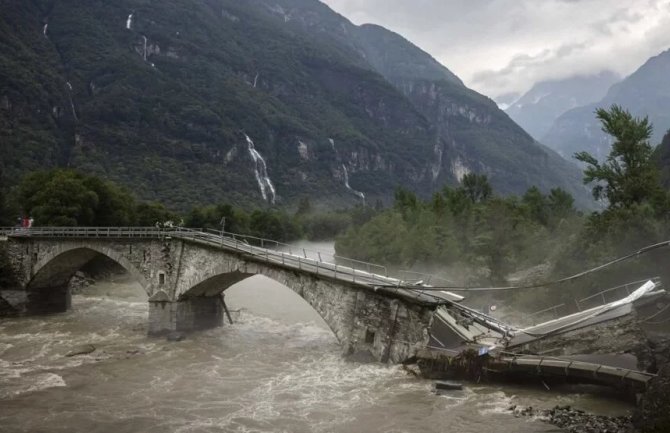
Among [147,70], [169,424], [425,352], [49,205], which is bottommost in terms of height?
[169,424]

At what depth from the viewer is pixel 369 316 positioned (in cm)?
2492

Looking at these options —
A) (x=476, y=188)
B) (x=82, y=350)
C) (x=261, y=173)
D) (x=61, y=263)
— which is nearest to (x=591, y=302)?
(x=82, y=350)

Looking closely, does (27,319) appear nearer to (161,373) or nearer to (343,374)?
(161,373)

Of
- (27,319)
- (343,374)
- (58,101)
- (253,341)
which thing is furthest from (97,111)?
(343,374)

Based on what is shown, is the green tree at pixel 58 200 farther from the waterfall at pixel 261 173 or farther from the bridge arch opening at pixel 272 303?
the waterfall at pixel 261 173

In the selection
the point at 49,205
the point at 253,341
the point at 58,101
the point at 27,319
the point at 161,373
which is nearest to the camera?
the point at 161,373

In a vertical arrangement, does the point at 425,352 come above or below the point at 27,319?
above

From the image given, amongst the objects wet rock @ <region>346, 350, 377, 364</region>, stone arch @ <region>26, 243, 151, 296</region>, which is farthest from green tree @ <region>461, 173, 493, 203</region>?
wet rock @ <region>346, 350, 377, 364</region>

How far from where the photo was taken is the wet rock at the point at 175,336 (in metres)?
33.5

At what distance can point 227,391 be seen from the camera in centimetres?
2325

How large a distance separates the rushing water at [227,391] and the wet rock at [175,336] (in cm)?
46

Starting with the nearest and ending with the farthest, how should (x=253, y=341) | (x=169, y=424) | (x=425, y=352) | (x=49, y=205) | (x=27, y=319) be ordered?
(x=169, y=424) < (x=425, y=352) < (x=253, y=341) < (x=27, y=319) < (x=49, y=205)

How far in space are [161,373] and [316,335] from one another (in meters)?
11.1

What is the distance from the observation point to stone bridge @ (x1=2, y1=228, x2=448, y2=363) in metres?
24.2
